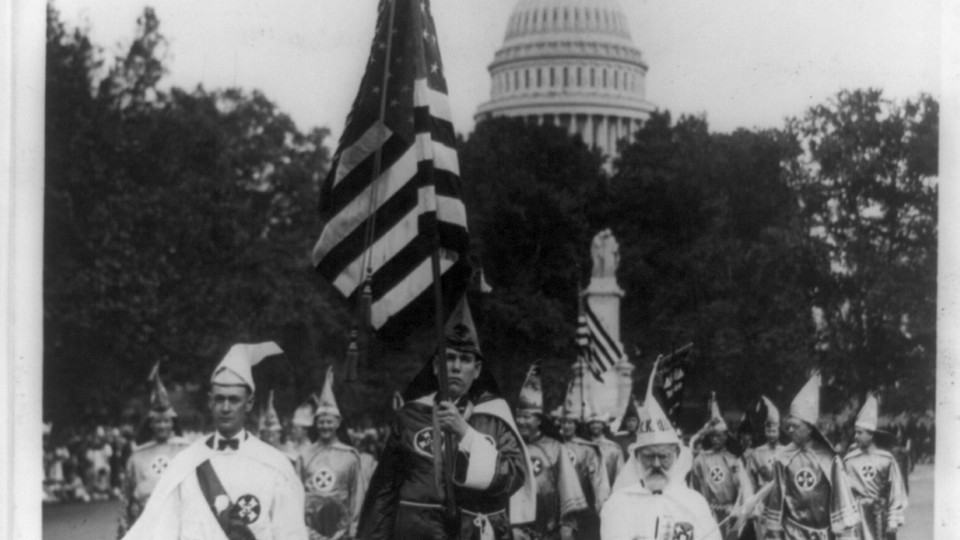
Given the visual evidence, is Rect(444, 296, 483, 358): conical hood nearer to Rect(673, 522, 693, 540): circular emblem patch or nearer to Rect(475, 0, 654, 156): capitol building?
Rect(475, 0, 654, 156): capitol building

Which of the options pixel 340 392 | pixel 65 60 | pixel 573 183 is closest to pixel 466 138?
pixel 573 183

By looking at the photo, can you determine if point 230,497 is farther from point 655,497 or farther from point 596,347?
point 596,347

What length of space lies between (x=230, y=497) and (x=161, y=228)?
2764 millimetres

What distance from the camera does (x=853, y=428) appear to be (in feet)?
42.5

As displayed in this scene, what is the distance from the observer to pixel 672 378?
1289 cm

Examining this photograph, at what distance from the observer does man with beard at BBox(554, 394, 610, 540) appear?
42.3 ft

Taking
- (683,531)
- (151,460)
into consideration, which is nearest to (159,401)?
(151,460)

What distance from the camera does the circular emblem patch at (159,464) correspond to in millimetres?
12281

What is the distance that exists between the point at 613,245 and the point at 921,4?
2.93 metres

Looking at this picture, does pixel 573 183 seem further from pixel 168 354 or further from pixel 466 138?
pixel 168 354

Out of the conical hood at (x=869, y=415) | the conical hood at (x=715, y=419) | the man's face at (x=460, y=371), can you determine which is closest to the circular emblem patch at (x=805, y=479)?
the conical hood at (x=869, y=415)

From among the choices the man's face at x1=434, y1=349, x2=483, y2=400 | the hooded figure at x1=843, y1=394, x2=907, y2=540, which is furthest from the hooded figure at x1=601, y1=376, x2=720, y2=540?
the man's face at x1=434, y1=349, x2=483, y2=400

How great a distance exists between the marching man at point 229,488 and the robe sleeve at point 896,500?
431 centimetres

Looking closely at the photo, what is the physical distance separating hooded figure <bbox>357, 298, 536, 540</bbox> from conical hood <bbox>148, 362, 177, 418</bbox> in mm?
1564
